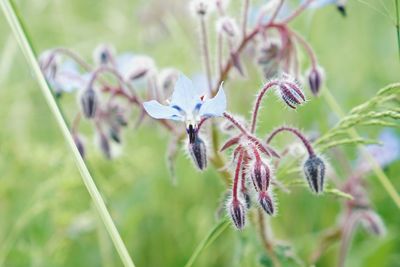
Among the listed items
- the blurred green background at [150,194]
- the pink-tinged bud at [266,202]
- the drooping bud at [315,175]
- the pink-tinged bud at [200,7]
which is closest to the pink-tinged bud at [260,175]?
the pink-tinged bud at [266,202]

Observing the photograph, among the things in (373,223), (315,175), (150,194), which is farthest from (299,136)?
(150,194)

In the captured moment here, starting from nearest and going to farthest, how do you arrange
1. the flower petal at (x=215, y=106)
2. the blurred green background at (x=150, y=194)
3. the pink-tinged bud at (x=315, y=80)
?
the flower petal at (x=215, y=106) < the pink-tinged bud at (x=315, y=80) < the blurred green background at (x=150, y=194)

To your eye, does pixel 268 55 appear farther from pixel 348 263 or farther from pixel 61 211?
pixel 61 211

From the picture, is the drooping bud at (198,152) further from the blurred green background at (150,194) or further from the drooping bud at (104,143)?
the drooping bud at (104,143)

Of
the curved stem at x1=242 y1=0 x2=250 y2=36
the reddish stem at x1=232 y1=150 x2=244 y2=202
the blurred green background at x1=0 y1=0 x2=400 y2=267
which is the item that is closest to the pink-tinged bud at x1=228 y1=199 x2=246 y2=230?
the reddish stem at x1=232 y1=150 x2=244 y2=202

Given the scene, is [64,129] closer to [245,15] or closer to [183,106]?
[183,106]

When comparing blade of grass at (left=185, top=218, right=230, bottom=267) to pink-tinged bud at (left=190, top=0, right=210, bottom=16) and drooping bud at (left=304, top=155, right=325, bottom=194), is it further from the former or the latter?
pink-tinged bud at (left=190, top=0, right=210, bottom=16)
